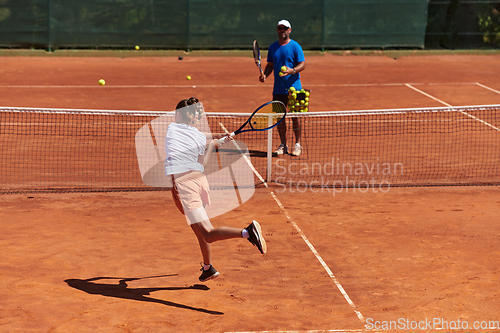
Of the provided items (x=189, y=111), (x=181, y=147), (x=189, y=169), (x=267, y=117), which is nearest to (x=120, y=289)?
(x=189, y=169)

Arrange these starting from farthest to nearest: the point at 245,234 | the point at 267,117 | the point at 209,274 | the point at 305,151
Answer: the point at 305,151
the point at 267,117
the point at 209,274
the point at 245,234

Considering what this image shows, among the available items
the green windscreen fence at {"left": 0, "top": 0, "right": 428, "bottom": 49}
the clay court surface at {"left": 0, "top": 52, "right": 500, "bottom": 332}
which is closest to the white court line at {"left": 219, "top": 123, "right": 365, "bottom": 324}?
the clay court surface at {"left": 0, "top": 52, "right": 500, "bottom": 332}

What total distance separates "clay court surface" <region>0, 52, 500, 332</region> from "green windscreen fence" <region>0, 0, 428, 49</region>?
1383 cm

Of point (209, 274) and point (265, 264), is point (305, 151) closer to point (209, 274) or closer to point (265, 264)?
point (265, 264)

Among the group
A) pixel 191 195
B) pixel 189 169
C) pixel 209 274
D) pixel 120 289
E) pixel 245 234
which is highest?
pixel 189 169

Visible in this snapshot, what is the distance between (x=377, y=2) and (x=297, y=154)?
13.5m

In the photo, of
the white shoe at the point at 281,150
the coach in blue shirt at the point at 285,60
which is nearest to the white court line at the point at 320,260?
the white shoe at the point at 281,150

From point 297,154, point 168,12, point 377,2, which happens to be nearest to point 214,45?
point 168,12

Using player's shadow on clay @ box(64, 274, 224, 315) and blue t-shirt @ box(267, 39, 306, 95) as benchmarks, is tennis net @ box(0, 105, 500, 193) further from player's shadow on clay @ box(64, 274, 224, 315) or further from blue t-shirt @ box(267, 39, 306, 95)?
player's shadow on clay @ box(64, 274, 224, 315)

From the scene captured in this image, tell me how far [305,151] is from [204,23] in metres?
11.9

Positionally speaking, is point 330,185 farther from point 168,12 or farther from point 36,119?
point 168,12

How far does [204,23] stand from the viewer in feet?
71.7

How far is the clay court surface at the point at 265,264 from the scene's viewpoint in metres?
5.35

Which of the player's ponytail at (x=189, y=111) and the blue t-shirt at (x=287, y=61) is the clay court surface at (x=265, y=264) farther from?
the blue t-shirt at (x=287, y=61)
